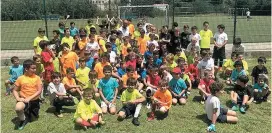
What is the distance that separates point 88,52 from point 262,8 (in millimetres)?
13730

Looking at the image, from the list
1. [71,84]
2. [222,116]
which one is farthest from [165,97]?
[71,84]

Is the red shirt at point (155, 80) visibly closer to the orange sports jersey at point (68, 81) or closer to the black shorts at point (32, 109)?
the orange sports jersey at point (68, 81)

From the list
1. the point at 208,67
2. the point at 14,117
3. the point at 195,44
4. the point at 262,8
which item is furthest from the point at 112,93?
the point at 262,8

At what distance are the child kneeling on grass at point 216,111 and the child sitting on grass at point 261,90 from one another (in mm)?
1509

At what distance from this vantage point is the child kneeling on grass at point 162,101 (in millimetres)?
7273

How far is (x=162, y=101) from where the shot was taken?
7406mm

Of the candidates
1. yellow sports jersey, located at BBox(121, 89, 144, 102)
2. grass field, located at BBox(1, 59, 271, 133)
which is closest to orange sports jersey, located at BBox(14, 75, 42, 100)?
grass field, located at BBox(1, 59, 271, 133)

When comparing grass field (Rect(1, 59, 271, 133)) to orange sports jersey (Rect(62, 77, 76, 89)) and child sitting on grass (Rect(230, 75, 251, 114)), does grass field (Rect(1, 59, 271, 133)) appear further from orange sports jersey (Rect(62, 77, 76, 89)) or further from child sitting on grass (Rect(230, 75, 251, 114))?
orange sports jersey (Rect(62, 77, 76, 89))

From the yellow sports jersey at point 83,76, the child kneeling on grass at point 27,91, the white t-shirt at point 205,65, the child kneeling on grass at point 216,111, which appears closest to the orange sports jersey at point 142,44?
the white t-shirt at point 205,65

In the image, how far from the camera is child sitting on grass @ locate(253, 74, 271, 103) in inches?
327

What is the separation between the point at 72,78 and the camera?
8.09 metres

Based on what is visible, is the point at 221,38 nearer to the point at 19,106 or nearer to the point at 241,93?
the point at 241,93

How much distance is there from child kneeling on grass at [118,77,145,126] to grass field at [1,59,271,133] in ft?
0.66

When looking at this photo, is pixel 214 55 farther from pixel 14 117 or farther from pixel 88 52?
→ pixel 14 117
